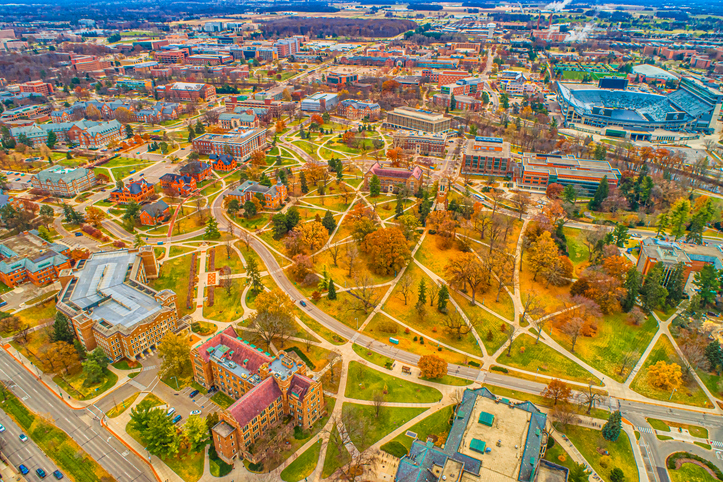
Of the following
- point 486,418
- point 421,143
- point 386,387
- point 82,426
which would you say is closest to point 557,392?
point 486,418

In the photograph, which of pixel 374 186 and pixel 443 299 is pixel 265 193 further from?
pixel 443 299

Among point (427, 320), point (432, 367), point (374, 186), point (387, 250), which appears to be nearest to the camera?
point (432, 367)

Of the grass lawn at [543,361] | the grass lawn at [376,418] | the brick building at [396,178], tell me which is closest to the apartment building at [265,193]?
the brick building at [396,178]

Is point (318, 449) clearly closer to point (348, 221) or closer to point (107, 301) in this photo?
point (107, 301)

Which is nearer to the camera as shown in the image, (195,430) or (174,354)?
(195,430)

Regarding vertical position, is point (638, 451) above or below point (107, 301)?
below

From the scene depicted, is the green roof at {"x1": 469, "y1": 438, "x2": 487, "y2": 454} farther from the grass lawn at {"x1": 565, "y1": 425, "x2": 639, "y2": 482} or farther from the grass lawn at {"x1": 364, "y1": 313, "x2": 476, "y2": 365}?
the grass lawn at {"x1": 364, "y1": 313, "x2": 476, "y2": 365}

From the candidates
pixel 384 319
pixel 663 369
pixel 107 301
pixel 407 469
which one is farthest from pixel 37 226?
pixel 663 369
